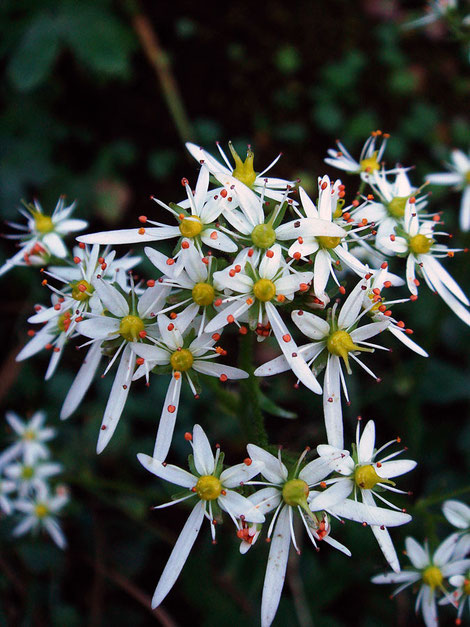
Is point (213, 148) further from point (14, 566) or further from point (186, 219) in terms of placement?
point (14, 566)

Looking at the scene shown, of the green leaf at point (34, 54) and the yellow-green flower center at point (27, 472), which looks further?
the green leaf at point (34, 54)

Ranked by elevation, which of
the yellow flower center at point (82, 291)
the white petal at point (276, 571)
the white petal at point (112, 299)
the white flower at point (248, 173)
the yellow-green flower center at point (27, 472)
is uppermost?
the white flower at point (248, 173)

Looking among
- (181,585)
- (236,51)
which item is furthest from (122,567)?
(236,51)

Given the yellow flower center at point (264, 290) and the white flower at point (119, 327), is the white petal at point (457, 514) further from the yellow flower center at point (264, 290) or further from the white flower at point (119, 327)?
the white flower at point (119, 327)

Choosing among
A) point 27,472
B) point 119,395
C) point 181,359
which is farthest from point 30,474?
point 181,359

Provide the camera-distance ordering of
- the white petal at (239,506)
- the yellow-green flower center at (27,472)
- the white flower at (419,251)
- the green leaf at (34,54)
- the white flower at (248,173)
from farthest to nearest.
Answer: the green leaf at (34,54) → the yellow-green flower center at (27,472) → the white flower at (419,251) → the white flower at (248,173) → the white petal at (239,506)

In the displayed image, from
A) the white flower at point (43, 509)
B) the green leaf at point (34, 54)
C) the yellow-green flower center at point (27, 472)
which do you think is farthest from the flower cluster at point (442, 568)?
the green leaf at point (34, 54)

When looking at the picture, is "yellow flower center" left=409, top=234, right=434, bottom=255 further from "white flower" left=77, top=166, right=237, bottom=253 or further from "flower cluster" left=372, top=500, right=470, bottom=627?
"flower cluster" left=372, top=500, right=470, bottom=627

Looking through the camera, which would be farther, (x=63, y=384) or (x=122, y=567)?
(x=63, y=384)
